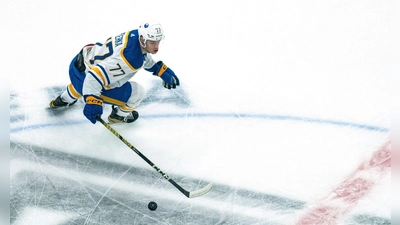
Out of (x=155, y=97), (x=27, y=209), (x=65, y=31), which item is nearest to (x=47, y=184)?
(x=27, y=209)

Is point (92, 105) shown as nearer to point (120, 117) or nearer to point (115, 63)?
point (115, 63)

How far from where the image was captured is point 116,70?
444 cm

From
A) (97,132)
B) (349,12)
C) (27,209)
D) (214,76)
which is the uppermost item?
(349,12)

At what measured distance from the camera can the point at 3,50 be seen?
17.5ft

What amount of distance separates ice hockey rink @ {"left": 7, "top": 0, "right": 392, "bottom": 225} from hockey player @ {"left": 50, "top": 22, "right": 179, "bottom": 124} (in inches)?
11.3

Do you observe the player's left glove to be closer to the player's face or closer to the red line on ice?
the player's face

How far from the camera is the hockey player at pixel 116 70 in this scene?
14.5 ft

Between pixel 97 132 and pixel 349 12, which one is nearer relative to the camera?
pixel 97 132

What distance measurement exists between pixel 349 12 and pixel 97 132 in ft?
7.44

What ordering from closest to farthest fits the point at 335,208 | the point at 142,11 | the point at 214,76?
the point at 335,208 < the point at 214,76 < the point at 142,11

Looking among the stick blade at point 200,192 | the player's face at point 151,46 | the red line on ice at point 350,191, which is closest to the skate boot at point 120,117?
the player's face at point 151,46

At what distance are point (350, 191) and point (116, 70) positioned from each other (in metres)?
1.75

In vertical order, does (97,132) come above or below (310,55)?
below

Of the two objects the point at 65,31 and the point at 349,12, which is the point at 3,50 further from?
the point at 349,12
